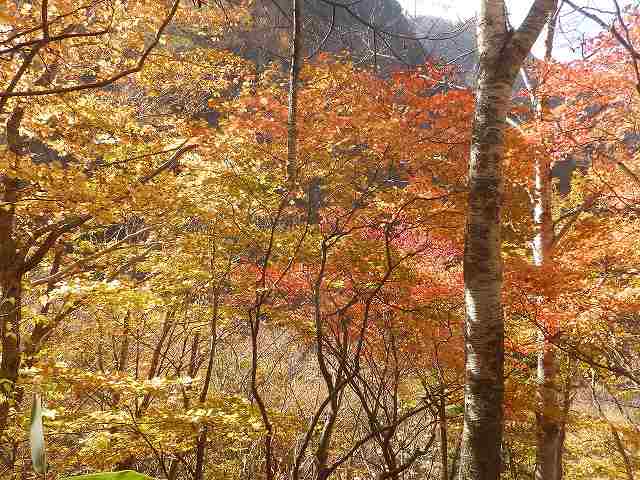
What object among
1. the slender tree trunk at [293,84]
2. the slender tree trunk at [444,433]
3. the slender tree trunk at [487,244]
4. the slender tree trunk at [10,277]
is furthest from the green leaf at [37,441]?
the slender tree trunk at [444,433]

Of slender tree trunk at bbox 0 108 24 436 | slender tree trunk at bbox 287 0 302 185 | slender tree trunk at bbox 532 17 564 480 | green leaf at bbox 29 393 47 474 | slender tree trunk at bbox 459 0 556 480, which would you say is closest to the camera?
green leaf at bbox 29 393 47 474

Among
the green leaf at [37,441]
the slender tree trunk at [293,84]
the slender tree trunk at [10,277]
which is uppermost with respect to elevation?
the slender tree trunk at [293,84]

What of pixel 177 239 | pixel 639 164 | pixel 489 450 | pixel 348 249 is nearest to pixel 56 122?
pixel 177 239

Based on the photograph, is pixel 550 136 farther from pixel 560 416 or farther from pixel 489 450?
pixel 489 450

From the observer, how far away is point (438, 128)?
5887mm

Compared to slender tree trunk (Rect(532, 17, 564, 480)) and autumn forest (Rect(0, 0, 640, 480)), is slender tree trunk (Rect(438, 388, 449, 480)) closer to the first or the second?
autumn forest (Rect(0, 0, 640, 480))

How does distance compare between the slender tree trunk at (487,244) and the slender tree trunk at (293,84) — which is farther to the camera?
the slender tree trunk at (293,84)

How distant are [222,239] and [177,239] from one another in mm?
982

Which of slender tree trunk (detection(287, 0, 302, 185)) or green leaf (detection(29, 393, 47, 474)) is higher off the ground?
slender tree trunk (detection(287, 0, 302, 185))

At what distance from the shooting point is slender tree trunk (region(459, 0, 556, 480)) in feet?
8.86

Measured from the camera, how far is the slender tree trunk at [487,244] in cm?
270

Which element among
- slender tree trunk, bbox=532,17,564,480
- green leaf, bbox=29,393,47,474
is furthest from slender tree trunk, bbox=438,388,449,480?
green leaf, bbox=29,393,47,474

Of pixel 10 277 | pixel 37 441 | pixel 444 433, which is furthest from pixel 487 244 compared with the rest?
pixel 10 277

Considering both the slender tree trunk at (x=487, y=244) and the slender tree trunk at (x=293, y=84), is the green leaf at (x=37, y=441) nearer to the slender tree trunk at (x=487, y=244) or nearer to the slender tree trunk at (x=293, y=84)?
the slender tree trunk at (x=487, y=244)
